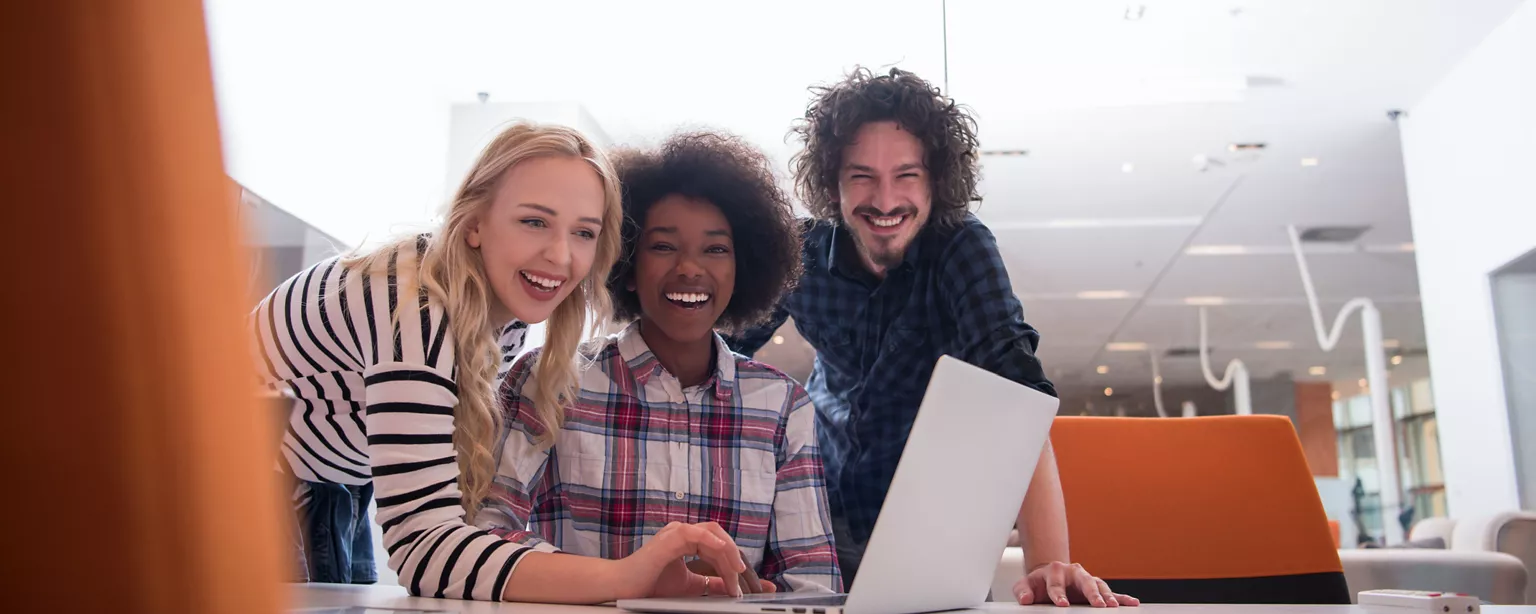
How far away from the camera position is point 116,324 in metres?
0.14

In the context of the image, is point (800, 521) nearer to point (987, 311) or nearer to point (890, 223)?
point (987, 311)

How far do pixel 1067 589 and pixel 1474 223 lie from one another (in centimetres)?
448

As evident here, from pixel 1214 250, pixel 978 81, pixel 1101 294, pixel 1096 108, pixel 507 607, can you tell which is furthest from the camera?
pixel 1101 294

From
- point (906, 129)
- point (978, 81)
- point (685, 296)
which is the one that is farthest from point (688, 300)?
point (978, 81)

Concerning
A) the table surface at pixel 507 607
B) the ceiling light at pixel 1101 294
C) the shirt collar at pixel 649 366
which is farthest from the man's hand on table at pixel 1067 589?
the ceiling light at pixel 1101 294

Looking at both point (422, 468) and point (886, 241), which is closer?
point (422, 468)

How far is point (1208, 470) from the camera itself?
1703 mm

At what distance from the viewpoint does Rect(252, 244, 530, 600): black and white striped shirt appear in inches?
34.4

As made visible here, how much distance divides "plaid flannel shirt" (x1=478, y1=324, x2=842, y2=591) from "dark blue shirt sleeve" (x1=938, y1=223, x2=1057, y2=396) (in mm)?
260

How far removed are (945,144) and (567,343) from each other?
2.59ft

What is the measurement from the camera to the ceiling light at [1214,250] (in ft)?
23.2

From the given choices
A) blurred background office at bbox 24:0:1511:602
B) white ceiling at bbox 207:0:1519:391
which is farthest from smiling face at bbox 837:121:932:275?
white ceiling at bbox 207:0:1519:391

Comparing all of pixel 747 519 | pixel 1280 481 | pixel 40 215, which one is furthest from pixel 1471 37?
pixel 40 215

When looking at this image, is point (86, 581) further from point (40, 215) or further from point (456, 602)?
point (456, 602)
